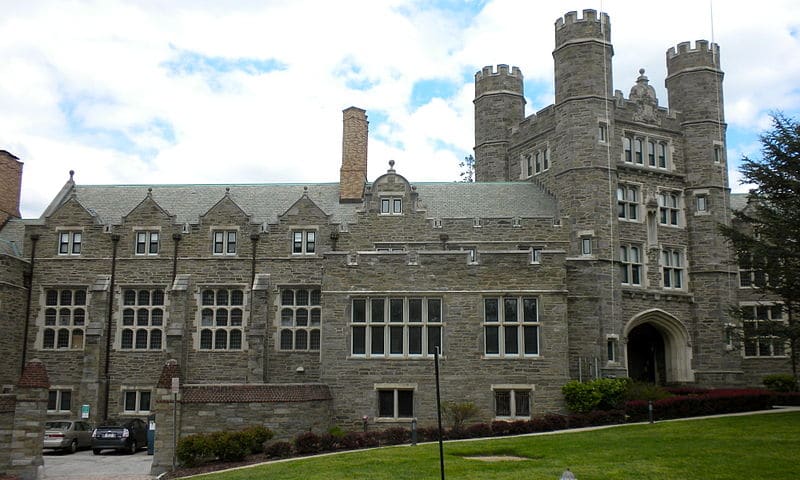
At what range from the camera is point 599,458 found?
750 inches

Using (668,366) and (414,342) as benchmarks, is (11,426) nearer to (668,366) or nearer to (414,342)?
(414,342)

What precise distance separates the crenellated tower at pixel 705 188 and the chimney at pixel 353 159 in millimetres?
14596

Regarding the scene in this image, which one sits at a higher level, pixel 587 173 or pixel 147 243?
pixel 587 173

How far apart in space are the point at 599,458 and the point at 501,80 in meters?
27.2

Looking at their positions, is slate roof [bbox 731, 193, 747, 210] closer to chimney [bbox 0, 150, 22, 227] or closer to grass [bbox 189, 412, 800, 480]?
grass [bbox 189, 412, 800, 480]

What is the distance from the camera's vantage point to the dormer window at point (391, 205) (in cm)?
3456

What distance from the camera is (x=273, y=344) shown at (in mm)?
34188

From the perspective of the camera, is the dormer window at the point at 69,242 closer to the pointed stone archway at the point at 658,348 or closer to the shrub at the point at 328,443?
the shrub at the point at 328,443

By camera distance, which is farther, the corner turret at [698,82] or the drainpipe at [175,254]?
the corner turret at [698,82]

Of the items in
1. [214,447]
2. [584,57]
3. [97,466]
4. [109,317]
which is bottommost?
[97,466]

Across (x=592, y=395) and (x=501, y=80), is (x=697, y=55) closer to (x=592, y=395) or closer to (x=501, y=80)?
(x=501, y=80)

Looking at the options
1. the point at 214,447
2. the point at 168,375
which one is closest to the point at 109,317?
the point at 168,375

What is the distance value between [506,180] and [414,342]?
14.8 meters

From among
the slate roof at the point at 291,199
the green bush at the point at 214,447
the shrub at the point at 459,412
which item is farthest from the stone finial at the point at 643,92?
the green bush at the point at 214,447
